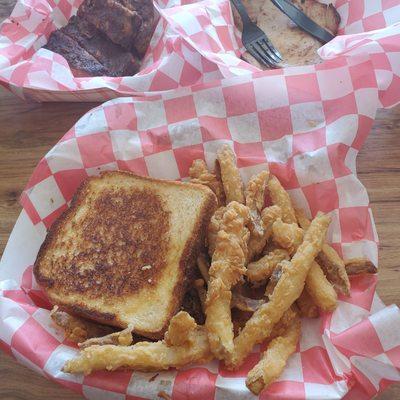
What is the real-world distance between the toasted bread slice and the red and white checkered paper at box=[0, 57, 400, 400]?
90mm

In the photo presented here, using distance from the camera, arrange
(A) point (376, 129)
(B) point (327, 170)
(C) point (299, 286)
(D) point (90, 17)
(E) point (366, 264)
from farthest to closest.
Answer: (D) point (90, 17) → (A) point (376, 129) → (B) point (327, 170) → (E) point (366, 264) → (C) point (299, 286)

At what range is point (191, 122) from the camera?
5.66 ft

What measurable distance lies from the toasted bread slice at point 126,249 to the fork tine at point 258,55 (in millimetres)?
631

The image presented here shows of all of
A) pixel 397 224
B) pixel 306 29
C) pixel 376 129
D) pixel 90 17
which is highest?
pixel 90 17

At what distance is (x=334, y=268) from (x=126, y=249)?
1.91 feet

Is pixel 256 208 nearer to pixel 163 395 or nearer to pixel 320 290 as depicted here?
pixel 320 290

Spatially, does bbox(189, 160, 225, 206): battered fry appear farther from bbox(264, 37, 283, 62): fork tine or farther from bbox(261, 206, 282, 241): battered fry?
bbox(264, 37, 283, 62): fork tine

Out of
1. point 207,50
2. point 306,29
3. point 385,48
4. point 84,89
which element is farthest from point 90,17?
point 385,48

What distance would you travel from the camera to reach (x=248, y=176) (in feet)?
5.49

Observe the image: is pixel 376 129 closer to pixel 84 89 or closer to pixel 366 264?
pixel 366 264

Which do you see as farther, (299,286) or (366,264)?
(366,264)

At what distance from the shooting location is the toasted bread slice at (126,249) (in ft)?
4.76

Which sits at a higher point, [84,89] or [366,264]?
[84,89]

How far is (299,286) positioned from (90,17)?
1360 mm
